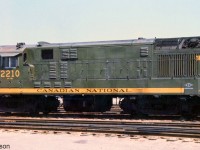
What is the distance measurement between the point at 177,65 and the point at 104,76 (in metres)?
3.61

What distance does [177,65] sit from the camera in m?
16.7

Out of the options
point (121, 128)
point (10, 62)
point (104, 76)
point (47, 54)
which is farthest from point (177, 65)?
point (10, 62)

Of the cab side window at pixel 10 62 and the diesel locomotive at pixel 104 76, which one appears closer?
the diesel locomotive at pixel 104 76

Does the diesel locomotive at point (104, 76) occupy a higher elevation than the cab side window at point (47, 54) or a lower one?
lower

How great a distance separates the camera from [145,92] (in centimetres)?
1680

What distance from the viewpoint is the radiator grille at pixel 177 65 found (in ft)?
53.8

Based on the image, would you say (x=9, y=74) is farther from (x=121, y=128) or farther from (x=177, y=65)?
(x=177, y=65)

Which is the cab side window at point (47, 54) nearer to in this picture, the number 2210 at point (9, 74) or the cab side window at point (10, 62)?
the cab side window at point (10, 62)

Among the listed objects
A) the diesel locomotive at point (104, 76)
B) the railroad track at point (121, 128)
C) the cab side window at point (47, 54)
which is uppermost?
the cab side window at point (47, 54)

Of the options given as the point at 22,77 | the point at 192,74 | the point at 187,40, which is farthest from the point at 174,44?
the point at 22,77

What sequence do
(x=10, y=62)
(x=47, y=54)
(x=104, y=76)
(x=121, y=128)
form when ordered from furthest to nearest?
1. (x=10, y=62)
2. (x=47, y=54)
3. (x=104, y=76)
4. (x=121, y=128)

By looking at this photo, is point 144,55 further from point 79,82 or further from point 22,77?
point 22,77

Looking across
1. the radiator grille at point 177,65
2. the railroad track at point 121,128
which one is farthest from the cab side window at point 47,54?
the radiator grille at point 177,65

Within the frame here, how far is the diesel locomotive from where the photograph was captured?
16516 mm
